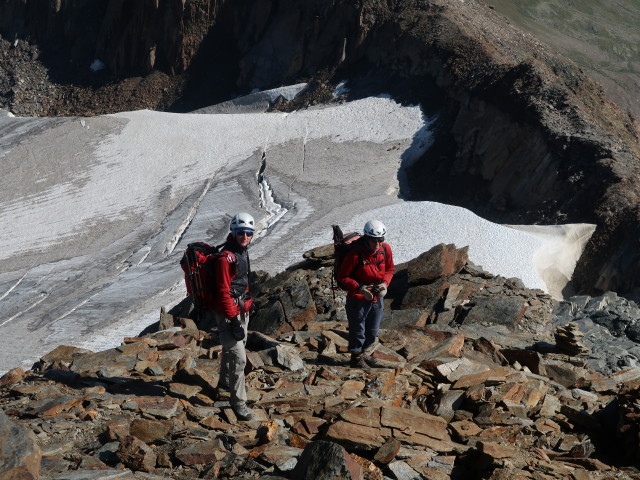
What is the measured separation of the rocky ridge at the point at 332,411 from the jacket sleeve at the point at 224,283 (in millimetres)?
981

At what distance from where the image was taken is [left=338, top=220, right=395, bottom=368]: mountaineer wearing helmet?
810 cm

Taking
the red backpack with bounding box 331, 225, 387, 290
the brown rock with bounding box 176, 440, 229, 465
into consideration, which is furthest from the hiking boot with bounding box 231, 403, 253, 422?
the red backpack with bounding box 331, 225, 387, 290

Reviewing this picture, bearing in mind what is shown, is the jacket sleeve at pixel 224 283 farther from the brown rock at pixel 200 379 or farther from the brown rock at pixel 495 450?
the brown rock at pixel 495 450

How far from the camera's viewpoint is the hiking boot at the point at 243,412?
7.01 meters

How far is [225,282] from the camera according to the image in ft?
22.6

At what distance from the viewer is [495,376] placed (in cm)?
806

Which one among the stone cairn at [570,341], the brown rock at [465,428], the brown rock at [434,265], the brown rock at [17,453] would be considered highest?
the brown rock at [17,453]

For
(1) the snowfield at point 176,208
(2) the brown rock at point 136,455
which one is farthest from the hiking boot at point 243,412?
(1) the snowfield at point 176,208

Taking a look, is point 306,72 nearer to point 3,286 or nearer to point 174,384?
point 3,286

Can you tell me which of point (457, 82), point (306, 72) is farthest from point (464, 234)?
point (306, 72)

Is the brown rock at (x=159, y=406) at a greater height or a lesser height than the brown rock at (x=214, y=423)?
lesser

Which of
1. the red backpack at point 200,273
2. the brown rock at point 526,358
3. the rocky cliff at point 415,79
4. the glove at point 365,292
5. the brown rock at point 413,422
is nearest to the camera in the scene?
the brown rock at point 413,422

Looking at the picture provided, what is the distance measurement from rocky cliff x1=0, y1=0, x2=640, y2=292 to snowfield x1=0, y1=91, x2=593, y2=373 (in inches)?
68.2

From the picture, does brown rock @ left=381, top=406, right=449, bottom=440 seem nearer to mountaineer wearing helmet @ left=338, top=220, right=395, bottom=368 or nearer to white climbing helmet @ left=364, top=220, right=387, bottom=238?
mountaineer wearing helmet @ left=338, top=220, right=395, bottom=368
